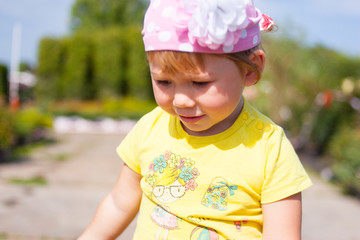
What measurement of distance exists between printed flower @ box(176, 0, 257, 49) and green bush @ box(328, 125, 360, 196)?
4302mm

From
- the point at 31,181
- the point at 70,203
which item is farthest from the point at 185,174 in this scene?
the point at 31,181

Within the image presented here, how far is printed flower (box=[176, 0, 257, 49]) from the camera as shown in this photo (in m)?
1.06

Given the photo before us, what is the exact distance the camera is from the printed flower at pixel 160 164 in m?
1.33

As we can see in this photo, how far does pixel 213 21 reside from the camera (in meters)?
1.06

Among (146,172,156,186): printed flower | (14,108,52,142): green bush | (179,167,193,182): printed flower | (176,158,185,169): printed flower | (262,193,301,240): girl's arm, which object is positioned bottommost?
(14,108,52,142): green bush

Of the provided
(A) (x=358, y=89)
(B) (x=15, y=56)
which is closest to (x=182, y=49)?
(A) (x=358, y=89)

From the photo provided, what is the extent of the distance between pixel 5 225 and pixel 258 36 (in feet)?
11.0

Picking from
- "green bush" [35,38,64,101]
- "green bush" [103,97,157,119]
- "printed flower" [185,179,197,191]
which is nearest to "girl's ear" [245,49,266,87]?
"printed flower" [185,179,197,191]

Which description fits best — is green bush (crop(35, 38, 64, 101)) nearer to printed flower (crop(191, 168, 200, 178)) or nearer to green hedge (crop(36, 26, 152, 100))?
green hedge (crop(36, 26, 152, 100))

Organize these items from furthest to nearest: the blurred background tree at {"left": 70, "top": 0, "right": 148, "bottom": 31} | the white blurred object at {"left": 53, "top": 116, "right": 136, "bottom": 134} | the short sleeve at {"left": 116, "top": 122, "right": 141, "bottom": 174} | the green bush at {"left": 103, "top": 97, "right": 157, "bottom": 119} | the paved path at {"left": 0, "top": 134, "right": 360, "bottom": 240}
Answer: the blurred background tree at {"left": 70, "top": 0, "right": 148, "bottom": 31} → the green bush at {"left": 103, "top": 97, "right": 157, "bottom": 119} → the white blurred object at {"left": 53, "top": 116, "right": 136, "bottom": 134} → the paved path at {"left": 0, "top": 134, "right": 360, "bottom": 240} → the short sleeve at {"left": 116, "top": 122, "right": 141, "bottom": 174}

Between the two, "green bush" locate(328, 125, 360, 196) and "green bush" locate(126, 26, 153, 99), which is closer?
"green bush" locate(328, 125, 360, 196)

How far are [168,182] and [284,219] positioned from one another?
1.24ft

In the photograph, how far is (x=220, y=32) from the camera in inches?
41.6

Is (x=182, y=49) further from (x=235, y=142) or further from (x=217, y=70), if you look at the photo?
(x=235, y=142)
